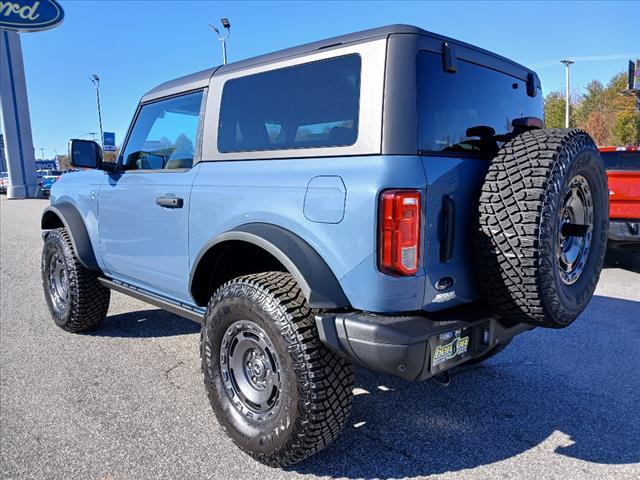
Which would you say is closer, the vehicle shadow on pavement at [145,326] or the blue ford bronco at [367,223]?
the blue ford bronco at [367,223]

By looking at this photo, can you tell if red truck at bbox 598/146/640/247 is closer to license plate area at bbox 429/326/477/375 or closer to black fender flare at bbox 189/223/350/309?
license plate area at bbox 429/326/477/375

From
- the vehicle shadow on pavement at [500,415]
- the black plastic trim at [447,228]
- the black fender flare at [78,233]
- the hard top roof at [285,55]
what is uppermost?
the hard top roof at [285,55]

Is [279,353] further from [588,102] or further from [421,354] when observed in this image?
[588,102]

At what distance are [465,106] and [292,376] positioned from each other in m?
1.56

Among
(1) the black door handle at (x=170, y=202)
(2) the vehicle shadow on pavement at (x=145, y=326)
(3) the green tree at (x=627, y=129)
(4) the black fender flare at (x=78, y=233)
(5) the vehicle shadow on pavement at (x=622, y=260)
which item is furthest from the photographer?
(3) the green tree at (x=627, y=129)

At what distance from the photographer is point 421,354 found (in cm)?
206

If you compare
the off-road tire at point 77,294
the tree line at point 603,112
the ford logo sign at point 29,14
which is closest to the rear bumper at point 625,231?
the off-road tire at point 77,294

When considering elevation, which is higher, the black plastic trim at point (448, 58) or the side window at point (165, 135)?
the black plastic trim at point (448, 58)

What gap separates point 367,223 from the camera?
206 centimetres

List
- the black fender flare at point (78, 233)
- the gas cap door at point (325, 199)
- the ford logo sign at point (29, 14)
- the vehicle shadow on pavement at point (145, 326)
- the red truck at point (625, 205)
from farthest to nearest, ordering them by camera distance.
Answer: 1. the ford logo sign at point (29, 14)
2. the red truck at point (625, 205)
3. the vehicle shadow on pavement at point (145, 326)
4. the black fender flare at point (78, 233)
5. the gas cap door at point (325, 199)

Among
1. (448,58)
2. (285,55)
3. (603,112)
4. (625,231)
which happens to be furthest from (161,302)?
(603,112)

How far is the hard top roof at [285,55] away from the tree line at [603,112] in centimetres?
3442

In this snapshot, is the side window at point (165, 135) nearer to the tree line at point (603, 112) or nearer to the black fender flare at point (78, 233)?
the black fender flare at point (78, 233)

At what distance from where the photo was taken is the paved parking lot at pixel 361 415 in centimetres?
244
